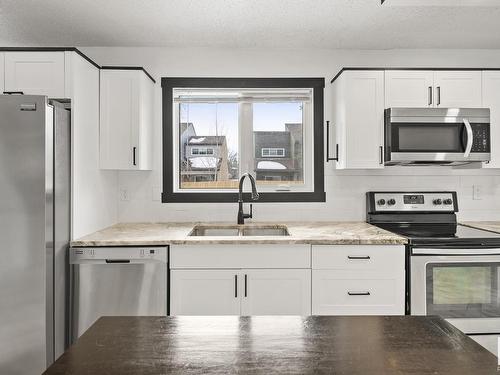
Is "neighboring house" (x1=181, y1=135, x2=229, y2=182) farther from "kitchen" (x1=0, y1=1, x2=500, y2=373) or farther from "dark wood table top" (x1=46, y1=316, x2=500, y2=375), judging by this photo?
"dark wood table top" (x1=46, y1=316, x2=500, y2=375)

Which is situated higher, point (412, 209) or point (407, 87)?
point (407, 87)

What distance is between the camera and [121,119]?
9.43 feet

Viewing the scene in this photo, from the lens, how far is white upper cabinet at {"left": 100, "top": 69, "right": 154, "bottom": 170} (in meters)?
2.86

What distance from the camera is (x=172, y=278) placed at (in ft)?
8.14

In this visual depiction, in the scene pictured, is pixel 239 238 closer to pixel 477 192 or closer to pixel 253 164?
pixel 253 164

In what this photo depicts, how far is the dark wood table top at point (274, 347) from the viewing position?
0.88m

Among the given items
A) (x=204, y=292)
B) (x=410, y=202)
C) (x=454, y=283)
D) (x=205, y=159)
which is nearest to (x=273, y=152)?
(x=205, y=159)

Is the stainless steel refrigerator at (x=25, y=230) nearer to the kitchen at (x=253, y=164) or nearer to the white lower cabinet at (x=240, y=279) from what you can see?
the kitchen at (x=253, y=164)

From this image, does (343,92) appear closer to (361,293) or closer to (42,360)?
(361,293)

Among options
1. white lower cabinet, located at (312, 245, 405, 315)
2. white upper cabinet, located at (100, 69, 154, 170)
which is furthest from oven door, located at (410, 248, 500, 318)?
white upper cabinet, located at (100, 69, 154, 170)

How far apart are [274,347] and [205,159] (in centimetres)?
255

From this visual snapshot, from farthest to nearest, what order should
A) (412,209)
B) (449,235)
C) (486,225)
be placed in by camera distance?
(412,209) < (486,225) < (449,235)

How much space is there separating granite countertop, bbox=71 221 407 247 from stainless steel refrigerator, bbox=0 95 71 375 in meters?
0.30

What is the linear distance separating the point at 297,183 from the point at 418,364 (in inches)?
101
